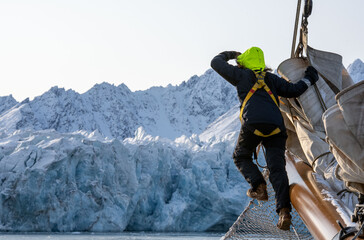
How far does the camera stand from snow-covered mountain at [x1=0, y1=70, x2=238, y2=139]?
91.5 m

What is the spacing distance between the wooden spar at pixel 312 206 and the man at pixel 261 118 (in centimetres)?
5

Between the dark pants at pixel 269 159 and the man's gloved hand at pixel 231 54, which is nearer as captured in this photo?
the dark pants at pixel 269 159

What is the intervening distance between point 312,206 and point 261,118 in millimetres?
364

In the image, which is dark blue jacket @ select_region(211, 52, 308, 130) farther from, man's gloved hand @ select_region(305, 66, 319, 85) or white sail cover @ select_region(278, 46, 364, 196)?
white sail cover @ select_region(278, 46, 364, 196)

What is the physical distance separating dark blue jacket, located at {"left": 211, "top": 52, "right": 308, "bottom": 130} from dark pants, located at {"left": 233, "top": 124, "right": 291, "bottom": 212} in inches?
1.4

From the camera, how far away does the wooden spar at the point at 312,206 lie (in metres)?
1.46

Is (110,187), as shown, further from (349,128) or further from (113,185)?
(349,128)

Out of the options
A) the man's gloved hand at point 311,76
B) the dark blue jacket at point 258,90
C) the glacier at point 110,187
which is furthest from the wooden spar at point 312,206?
the glacier at point 110,187

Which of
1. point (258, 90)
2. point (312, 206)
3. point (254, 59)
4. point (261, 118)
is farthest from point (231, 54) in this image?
point (312, 206)

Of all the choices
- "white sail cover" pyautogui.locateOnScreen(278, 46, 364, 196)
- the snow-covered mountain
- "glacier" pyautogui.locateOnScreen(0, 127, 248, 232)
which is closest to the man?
"white sail cover" pyautogui.locateOnScreen(278, 46, 364, 196)

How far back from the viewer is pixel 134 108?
11075cm

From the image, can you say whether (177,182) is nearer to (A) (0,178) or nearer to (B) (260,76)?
(A) (0,178)

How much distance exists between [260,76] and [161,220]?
21856mm

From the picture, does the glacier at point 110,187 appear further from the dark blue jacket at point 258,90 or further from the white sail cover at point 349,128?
the white sail cover at point 349,128
